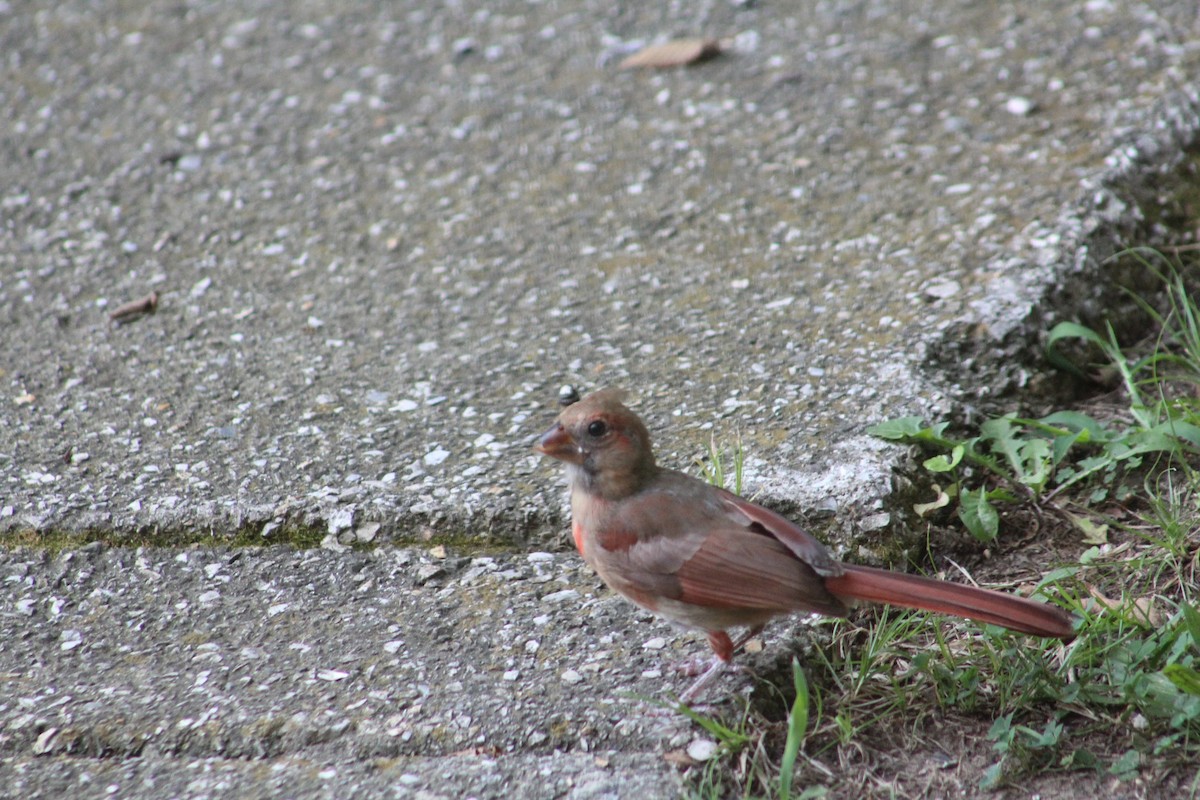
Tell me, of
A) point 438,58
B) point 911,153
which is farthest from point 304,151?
point 911,153

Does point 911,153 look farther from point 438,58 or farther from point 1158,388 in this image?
point 438,58

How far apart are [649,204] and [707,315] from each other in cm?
73

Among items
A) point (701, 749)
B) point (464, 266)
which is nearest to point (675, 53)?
point (464, 266)

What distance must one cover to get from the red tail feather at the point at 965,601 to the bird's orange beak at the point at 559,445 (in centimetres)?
67

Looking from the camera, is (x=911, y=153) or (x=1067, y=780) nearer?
(x=1067, y=780)

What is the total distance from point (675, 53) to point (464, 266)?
1586 millimetres

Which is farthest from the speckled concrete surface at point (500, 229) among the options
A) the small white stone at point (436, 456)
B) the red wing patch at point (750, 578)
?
the red wing patch at point (750, 578)

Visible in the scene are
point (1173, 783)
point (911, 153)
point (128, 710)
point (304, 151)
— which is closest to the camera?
point (1173, 783)

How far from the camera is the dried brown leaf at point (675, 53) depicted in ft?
16.8

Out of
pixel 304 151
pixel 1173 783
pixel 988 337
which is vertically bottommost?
pixel 1173 783

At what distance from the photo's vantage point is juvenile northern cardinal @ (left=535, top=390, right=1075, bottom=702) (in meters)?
2.42

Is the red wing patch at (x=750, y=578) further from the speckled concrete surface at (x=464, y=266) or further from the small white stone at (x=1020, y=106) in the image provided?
the small white stone at (x=1020, y=106)

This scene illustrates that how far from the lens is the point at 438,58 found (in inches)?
212

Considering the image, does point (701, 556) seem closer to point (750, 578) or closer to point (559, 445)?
point (750, 578)
